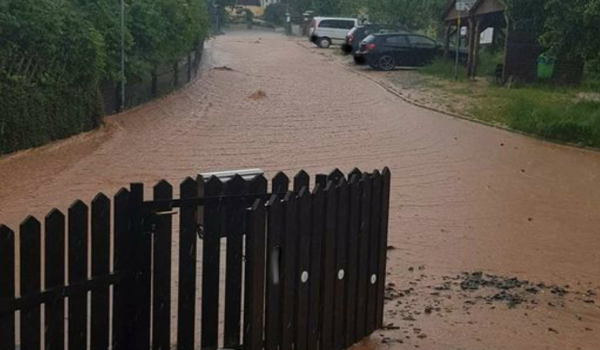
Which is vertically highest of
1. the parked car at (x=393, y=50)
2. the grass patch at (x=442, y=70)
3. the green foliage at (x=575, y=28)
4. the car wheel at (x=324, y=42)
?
the green foliage at (x=575, y=28)

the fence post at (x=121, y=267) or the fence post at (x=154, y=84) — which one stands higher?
the fence post at (x=121, y=267)

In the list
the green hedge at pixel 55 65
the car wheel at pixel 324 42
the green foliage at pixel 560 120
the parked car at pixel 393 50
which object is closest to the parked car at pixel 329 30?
the car wheel at pixel 324 42

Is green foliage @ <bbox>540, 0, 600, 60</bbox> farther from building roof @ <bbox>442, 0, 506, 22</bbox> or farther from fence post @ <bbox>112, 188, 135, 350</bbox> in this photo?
fence post @ <bbox>112, 188, 135, 350</bbox>

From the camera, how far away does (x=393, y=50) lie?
3647 centimetres

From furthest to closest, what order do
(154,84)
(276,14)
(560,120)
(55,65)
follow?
(276,14) < (154,84) < (560,120) < (55,65)

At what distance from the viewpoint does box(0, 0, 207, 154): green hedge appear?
50.5 feet

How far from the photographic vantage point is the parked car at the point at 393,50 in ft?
119

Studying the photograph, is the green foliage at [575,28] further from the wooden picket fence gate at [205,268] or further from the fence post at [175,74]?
the wooden picket fence gate at [205,268]

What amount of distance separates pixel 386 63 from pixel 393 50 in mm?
569

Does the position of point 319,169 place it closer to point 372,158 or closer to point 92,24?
point 372,158

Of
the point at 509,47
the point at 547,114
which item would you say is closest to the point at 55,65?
the point at 547,114

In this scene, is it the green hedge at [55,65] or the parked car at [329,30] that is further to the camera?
the parked car at [329,30]

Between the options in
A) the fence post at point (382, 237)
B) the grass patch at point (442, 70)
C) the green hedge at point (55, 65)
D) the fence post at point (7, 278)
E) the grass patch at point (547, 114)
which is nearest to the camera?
the fence post at point (7, 278)

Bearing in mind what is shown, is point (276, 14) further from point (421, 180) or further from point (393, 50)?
point (421, 180)
